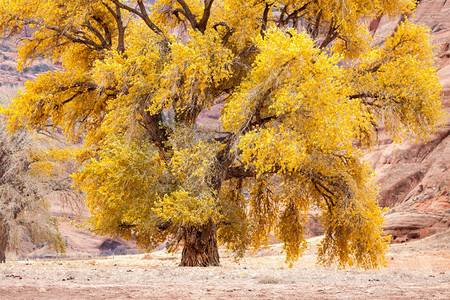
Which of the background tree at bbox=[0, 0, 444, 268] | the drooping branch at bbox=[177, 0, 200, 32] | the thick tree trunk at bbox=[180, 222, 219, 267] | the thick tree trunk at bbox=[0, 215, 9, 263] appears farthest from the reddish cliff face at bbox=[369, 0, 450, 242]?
the thick tree trunk at bbox=[0, 215, 9, 263]

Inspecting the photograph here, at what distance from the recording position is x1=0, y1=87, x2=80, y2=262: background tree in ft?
73.8

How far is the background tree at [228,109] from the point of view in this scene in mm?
10914

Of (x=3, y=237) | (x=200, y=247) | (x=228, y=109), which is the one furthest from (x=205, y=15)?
(x=3, y=237)

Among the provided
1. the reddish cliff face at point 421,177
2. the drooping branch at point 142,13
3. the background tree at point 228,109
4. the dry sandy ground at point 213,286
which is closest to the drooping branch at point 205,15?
the background tree at point 228,109

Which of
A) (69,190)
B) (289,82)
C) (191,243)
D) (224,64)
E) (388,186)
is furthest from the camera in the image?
(388,186)

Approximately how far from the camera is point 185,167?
1160cm

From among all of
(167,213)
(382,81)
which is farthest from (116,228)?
(382,81)

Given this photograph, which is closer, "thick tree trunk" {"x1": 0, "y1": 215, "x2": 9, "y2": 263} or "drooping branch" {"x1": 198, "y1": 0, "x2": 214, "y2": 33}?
"drooping branch" {"x1": 198, "y1": 0, "x2": 214, "y2": 33}

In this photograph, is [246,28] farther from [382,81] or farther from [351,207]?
[351,207]

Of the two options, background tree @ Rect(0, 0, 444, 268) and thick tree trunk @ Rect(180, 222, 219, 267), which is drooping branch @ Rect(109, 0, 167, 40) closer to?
background tree @ Rect(0, 0, 444, 268)

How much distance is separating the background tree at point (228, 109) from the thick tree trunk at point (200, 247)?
4 centimetres

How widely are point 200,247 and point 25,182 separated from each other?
1292 centimetres

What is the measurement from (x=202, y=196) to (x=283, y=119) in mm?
2479

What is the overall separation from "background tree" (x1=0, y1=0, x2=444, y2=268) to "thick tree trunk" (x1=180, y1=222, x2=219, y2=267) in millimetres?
36
